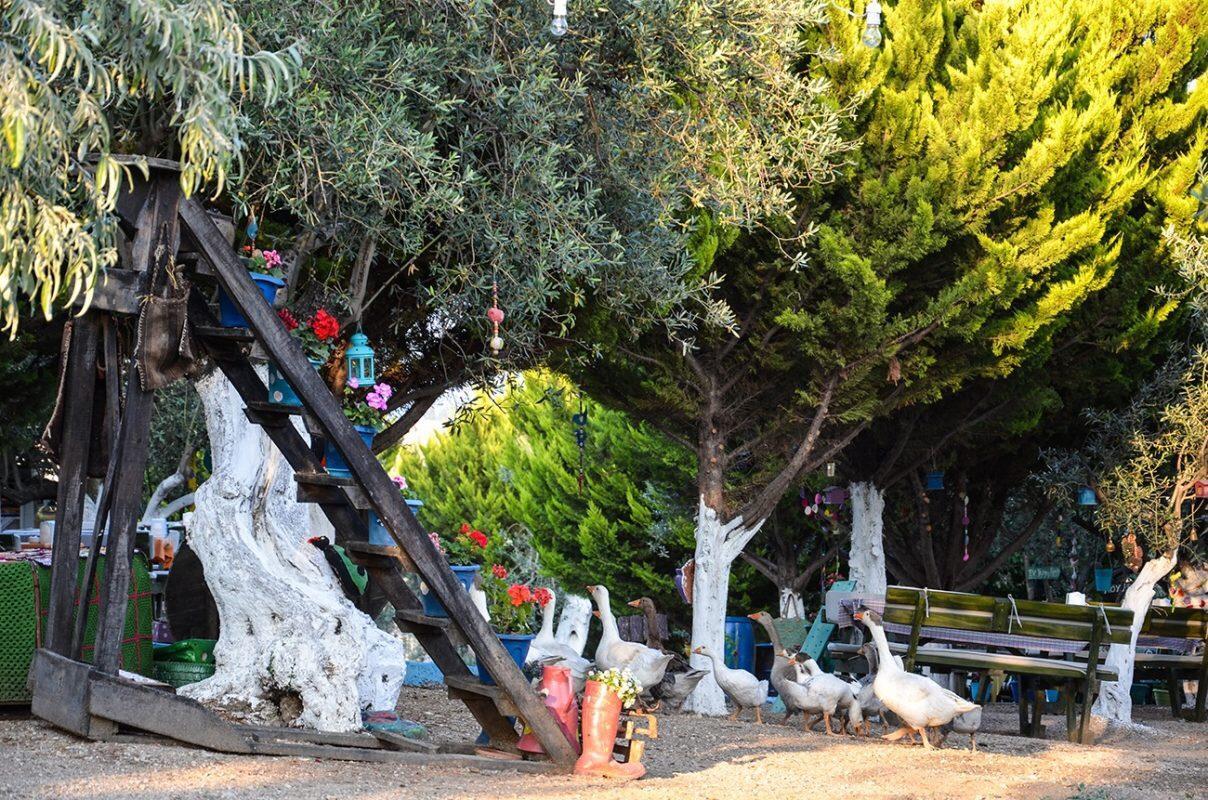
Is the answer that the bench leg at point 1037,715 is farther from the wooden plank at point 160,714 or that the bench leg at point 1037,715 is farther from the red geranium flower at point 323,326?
the wooden plank at point 160,714

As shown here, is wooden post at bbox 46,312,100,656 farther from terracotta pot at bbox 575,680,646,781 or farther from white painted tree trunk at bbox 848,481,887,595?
white painted tree trunk at bbox 848,481,887,595

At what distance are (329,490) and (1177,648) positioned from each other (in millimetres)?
10647

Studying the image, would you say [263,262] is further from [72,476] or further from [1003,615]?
[1003,615]

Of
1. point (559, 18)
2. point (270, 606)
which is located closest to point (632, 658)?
point (270, 606)

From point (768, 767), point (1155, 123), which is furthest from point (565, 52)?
point (1155, 123)

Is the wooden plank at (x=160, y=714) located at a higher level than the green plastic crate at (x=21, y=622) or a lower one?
lower

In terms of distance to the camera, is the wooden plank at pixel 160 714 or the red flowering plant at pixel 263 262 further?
the red flowering plant at pixel 263 262

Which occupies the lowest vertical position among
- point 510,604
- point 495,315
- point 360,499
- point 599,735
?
point 599,735

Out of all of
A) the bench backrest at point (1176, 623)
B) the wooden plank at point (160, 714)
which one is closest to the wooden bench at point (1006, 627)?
the bench backrest at point (1176, 623)

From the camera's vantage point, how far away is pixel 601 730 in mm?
7891

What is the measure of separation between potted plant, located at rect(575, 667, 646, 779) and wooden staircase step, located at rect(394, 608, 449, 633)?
0.93 meters

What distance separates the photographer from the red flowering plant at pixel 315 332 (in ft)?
30.6

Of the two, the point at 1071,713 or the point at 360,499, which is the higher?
the point at 360,499

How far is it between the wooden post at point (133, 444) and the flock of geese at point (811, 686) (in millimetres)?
2818
